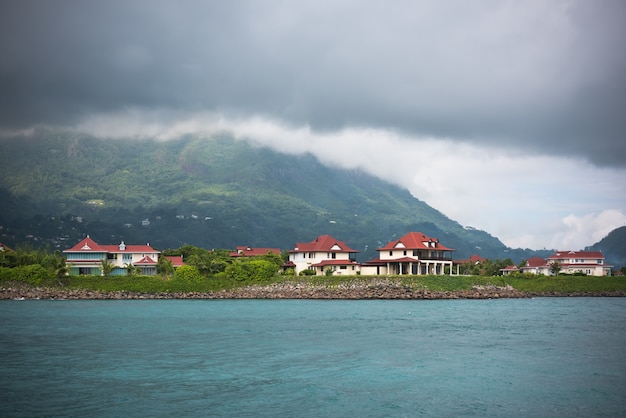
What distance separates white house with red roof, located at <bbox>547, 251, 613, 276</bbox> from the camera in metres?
138

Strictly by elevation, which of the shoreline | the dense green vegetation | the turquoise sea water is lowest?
the turquoise sea water

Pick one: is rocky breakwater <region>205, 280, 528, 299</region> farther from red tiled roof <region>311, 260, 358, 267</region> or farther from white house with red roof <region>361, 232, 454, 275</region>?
red tiled roof <region>311, 260, 358, 267</region>

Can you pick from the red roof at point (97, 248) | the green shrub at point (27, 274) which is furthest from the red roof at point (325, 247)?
the green shrub at point (27, 274)

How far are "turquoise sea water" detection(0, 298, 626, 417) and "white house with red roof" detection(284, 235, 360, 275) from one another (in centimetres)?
5404

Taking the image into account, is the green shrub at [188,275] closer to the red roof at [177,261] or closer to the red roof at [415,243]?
the red roof at [177,261]

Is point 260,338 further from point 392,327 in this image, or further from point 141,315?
point 141,315

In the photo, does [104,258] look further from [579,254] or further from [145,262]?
[579,254]

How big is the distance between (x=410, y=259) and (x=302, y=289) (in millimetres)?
22019

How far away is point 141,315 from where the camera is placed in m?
63.2

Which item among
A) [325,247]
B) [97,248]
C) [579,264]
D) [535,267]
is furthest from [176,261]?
[579,264]

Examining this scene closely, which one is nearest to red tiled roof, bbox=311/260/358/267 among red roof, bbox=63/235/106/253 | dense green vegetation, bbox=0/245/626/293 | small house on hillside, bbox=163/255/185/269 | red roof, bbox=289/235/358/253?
red roof, bbox=289/235/358/253

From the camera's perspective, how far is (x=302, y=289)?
96.2m

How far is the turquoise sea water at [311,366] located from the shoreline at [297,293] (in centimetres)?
3323

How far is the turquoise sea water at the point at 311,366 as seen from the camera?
24984 millimetres
